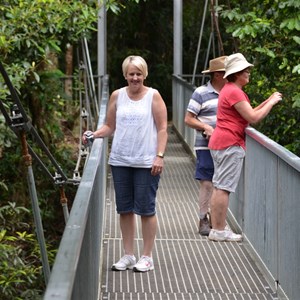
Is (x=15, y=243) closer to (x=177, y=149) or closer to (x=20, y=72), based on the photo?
(x=20, y=72)

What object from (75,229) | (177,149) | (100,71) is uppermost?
(75,229)

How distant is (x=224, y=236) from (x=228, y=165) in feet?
2.61

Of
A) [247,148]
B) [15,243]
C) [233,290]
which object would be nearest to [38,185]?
[15,243]

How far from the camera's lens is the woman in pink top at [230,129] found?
8211mm

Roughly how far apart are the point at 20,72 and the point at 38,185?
192 inches

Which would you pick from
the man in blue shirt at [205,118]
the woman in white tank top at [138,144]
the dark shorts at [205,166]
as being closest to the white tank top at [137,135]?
the woman in white tank top at [138,144]

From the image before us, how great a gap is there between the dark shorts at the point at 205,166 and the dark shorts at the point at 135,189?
1.74 metres

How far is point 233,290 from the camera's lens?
7.32 meters

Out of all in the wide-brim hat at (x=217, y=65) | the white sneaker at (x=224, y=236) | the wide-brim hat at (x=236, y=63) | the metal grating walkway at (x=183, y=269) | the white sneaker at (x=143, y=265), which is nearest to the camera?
the metal grating walkway at (x=183, y=269)

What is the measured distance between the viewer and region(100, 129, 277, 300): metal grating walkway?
284 inches

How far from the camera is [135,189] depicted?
24.0ft

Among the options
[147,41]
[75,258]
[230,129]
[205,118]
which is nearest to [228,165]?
[230,129]

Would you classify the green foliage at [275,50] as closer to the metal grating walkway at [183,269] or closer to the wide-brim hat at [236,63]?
the metal grating walkway at [183,269]

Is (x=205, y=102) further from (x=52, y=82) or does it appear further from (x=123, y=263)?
(x=52, y=82)
